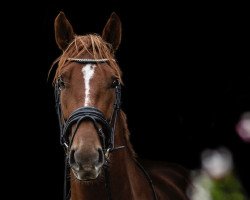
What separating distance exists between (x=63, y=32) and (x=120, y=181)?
3.70 ft

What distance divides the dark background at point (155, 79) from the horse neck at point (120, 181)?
2551mm

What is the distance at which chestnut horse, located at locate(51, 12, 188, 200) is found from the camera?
384 centimetres

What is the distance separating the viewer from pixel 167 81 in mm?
7527

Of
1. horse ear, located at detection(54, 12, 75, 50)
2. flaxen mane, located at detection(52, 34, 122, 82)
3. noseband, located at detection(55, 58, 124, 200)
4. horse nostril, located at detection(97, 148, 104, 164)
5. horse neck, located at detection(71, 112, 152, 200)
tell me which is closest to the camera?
horse nostril, located at detection(97, 148, 104, 164)

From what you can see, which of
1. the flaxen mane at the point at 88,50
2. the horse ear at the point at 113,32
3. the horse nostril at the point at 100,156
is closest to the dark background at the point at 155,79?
the horse ear at the point at 113,32

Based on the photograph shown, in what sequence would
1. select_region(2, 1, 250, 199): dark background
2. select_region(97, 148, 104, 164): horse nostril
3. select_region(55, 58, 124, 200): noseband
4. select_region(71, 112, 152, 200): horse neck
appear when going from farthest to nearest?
select_region(2, 1, 250, 199): dark background < select_region(71, 112, 152, 200): horse neck < select_region(55, 58, 124, 200): noseband < select_region(97, 148, 104, 164): horse nostril

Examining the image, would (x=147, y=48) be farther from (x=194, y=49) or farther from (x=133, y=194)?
(x=133, y=194)

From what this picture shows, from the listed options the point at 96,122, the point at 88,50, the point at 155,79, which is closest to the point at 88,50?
the point at 88,50

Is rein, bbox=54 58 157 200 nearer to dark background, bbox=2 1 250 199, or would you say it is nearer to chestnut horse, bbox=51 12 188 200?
chestnut horse, bbox=51 12 188 200

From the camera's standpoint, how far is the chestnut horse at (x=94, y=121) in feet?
12.6

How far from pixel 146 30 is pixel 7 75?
1649 millimetres

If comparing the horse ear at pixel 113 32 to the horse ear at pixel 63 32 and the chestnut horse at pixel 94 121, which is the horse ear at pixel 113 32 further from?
the horse ear at pixel 63 32

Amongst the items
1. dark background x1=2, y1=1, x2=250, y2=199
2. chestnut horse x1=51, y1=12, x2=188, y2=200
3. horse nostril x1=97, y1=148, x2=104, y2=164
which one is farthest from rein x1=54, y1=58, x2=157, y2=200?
dark background x1=2, y1=1, x2=250, y2=199

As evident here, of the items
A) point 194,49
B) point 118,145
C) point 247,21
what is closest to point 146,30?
point 194,49
